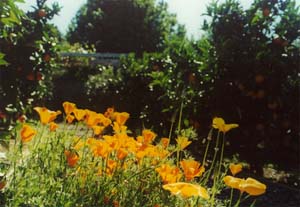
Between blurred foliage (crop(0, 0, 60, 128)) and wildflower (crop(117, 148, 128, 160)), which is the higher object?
blurred foliage (crop(0, 0, 60, 128))

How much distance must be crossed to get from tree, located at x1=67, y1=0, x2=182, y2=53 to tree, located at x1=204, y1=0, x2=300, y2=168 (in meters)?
12.9

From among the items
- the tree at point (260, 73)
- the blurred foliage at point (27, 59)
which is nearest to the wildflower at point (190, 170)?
the tree at point (260, 73)

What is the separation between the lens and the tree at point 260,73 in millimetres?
5605

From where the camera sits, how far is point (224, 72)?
19.3 feet

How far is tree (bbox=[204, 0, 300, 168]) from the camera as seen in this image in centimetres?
561

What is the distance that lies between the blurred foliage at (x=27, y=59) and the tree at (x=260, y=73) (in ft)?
9.25

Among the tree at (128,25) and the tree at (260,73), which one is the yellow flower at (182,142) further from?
the tree at (128,25)

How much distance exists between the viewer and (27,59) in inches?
281

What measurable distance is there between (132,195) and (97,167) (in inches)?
11.3

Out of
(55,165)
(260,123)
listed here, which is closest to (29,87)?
(260,123)

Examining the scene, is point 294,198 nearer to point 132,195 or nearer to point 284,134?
point 284,134

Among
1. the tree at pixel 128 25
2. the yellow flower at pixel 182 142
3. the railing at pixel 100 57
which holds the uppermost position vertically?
the tree at pixel 128 25

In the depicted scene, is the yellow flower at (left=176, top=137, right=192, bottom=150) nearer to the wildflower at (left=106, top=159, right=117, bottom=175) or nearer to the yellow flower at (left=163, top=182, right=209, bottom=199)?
the wildflower at (left=106, top=159, right=117, bottom=175)

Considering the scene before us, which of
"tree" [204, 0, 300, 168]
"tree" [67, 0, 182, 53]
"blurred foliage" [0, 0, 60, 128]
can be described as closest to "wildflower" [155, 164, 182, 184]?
"tree" [204, 0, 300, 168]
